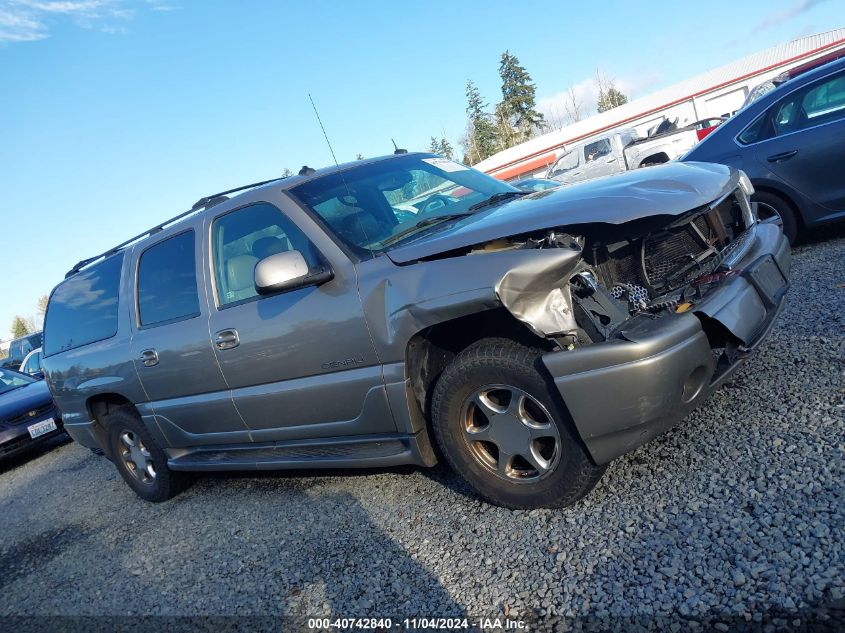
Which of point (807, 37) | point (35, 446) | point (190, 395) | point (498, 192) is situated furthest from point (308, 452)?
point (807, 37)

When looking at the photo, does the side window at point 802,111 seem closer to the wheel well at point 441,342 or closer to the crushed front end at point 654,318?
the crushed front end at point 654,318

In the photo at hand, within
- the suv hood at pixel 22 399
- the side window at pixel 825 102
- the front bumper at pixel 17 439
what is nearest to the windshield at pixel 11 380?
the suv hood at pixel 22 399

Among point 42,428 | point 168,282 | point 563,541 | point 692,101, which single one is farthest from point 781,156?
point 692,101

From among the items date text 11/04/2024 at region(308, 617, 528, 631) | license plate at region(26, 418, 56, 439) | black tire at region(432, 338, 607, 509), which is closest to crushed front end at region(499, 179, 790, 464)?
black tire at region(432, 338, 607, 509)

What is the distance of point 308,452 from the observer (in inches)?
135

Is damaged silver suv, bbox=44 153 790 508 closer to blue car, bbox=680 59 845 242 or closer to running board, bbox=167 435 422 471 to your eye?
running board, bbox=167 435 422 471

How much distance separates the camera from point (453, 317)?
257 cm

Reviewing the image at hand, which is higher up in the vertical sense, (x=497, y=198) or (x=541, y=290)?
(x=497, y=198)

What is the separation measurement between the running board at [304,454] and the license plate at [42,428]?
4.89 m

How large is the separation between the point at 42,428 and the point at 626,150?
14245 mm

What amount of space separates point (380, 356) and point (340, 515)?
3.68 feet

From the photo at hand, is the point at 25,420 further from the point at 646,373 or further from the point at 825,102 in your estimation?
the point at 825,102

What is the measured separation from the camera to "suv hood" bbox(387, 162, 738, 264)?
95.7 inches

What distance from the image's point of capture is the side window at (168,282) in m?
3.79
